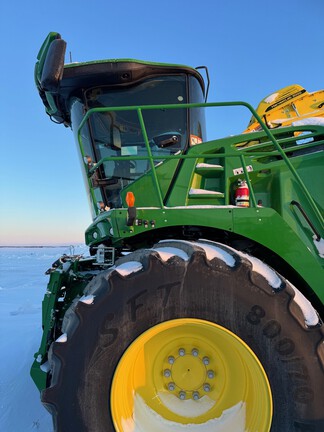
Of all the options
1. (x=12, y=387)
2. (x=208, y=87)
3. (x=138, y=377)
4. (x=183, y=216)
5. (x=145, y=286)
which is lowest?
(x=12, y=387)

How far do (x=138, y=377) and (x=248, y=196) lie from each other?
1621 millimetres

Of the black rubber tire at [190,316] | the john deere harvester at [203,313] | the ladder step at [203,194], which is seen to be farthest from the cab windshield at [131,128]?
the black rubber tire at [190,316]

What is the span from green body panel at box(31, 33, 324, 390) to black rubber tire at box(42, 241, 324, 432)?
44cm

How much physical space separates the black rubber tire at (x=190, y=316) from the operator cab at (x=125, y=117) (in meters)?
1.42

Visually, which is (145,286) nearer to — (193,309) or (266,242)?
(193,309)

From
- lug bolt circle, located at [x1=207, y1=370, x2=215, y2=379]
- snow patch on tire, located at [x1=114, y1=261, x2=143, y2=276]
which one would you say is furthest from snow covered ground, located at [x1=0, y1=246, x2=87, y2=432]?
snow patch on tire, located at [x1=114, y1=261, x2=143, y2=276]

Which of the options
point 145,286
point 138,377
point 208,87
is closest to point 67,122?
point 208,87

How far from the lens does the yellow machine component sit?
3.97 metres

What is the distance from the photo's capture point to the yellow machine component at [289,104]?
3.97 meters

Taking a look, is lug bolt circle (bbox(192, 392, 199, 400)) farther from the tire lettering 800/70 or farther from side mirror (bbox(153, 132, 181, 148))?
side mirror (bbox(153, 132, 181, 148))

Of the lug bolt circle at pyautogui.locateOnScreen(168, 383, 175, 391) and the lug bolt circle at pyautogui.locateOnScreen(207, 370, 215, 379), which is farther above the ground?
the lug bolt circle at pyautogui.locateOnScreen(207, 370, 215, 379)

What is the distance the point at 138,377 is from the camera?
2244 mm

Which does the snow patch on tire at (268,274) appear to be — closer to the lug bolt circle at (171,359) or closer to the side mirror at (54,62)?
the lug bolt circle at (171,359)

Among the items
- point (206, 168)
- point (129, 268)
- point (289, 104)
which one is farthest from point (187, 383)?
point (289, 104)
